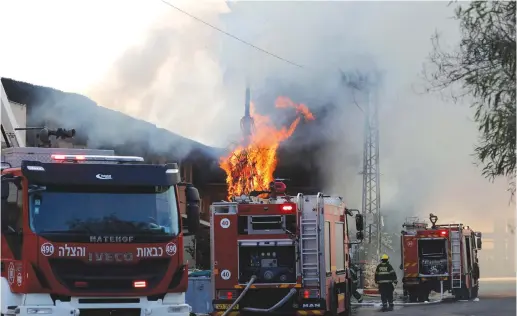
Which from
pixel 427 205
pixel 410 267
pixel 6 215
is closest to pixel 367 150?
pixel 410 267

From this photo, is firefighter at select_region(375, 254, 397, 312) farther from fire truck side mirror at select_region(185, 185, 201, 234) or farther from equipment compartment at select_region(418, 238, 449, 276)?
fire truck side mirror at select_region(185, 185, 201, 234)

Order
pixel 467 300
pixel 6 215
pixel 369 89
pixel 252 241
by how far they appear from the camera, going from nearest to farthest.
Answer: pixel 6 215 → pixel 252 241 → pixel 369 89 → pixel 467 300

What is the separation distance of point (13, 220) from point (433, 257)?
59.9 feet

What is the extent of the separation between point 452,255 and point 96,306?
17438 mm

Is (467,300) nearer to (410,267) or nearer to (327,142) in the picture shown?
(410,267)

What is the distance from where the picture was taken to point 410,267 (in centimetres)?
2697

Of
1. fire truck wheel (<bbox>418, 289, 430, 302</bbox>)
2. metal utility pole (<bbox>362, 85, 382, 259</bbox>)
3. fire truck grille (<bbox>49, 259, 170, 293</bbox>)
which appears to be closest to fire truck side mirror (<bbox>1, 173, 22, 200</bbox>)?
fire truck grille (<bbox>49, 259, 170, 293</bbox>)

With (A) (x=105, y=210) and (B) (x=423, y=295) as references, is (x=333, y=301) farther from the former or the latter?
(B) (x=423, y=295)

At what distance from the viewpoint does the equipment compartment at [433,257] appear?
26.6 m

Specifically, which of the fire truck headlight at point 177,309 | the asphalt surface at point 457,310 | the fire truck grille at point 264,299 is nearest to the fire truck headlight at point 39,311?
the fire truck headlight at point 177,309

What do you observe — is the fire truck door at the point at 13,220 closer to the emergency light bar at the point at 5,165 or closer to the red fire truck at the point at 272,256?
the emergency light bar at the point at 5,165

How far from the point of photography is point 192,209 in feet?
38.3

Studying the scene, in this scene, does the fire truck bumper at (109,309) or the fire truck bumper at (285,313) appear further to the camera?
the fire truck bumper at (285,313)

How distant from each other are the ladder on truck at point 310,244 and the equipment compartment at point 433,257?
37.8 feet
